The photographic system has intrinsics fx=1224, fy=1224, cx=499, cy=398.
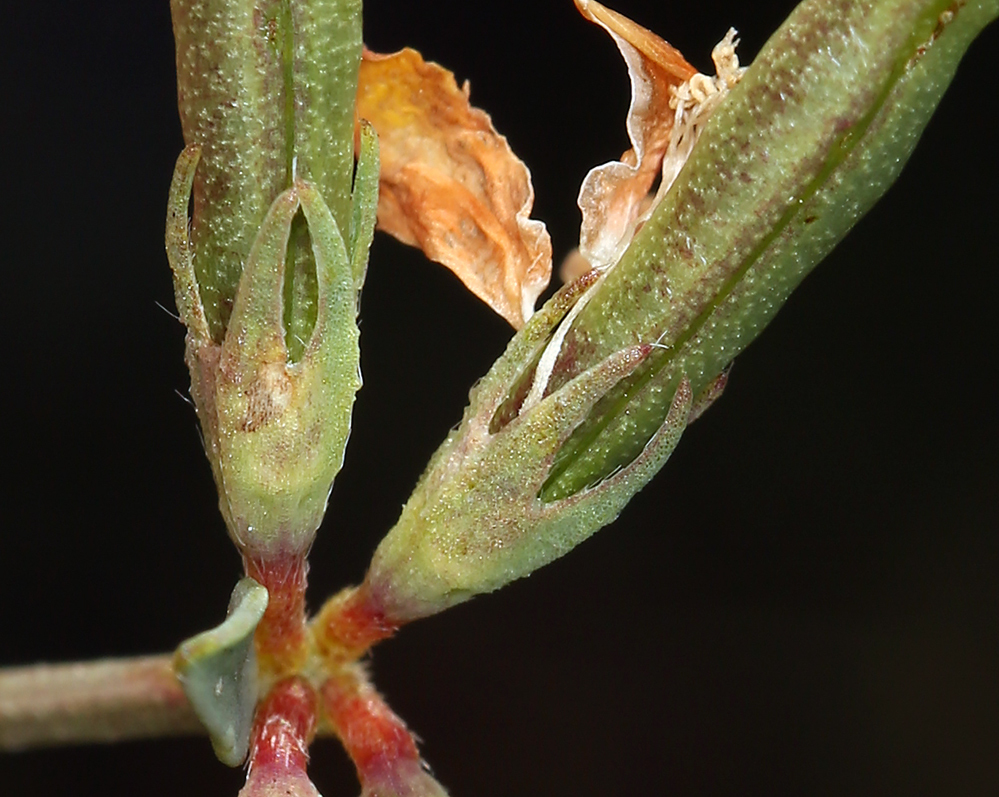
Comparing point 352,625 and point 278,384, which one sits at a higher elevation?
point 278,384

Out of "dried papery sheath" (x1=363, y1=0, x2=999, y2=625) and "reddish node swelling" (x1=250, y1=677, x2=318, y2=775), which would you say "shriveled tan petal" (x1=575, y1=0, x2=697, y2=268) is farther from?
"reddish node swelling" (x1=250, y1=677, x2=318, y2=775)

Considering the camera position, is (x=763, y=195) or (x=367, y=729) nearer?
(x=763, y=195)

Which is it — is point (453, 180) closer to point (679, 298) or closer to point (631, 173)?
point (631, 173)

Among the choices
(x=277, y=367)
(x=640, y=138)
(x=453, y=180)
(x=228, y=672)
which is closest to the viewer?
(x=228, y=672)

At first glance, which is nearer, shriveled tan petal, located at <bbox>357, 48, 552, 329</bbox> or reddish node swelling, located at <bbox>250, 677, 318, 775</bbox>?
reddish node swelling, located at <bbox>250, 677, 318, 775</bbox>

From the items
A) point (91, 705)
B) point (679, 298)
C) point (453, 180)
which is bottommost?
point (91, 705)

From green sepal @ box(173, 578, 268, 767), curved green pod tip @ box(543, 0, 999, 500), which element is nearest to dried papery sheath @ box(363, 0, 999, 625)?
curved green pod tip @ box(543, 0, 999, 500)

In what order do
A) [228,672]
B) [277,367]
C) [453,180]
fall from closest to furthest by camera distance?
1. [228,672]
2. [277,367]
3. [453,180]

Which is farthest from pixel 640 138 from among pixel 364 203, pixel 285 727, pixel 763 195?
pixel 285 727
